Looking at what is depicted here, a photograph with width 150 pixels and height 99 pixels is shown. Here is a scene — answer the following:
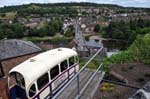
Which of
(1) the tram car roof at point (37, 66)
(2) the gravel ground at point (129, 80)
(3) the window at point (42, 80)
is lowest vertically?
(2) the gravel ground at point (129, 80)

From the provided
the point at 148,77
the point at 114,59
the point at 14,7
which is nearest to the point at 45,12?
the point at 14,7

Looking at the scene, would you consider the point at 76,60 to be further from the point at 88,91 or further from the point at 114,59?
the point at 114,59

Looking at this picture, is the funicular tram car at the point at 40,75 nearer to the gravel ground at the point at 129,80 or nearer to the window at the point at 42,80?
the window at the point at 42,80

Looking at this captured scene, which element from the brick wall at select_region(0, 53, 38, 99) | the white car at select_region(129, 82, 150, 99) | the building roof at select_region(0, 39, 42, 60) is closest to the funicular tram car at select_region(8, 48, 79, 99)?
the brick wall at select_region(0, 53, 38, 99)

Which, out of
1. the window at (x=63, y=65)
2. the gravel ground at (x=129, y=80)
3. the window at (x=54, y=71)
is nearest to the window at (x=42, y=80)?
the window at (x=54, y=71)

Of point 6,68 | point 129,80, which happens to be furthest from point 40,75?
point 129,80

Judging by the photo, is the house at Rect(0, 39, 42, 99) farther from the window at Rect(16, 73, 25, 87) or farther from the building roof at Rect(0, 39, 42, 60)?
the window at Rect(16, 73, 25, 87)
